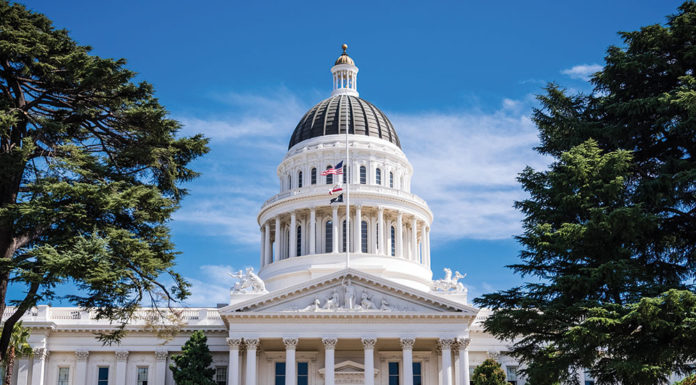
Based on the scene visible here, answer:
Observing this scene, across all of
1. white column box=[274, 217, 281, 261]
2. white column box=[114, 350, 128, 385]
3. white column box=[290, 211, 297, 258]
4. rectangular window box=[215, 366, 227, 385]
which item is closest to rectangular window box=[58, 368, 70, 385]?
white column box=[114, 350, 128, 385]

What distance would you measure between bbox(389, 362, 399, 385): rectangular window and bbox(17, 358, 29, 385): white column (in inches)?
989

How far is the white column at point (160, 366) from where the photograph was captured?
58.5 metres

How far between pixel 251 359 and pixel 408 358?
9998 mm

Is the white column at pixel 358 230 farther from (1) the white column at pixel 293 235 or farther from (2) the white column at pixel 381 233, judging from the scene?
(1) the white column at pixel 293 235

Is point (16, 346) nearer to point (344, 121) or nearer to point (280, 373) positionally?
point (280, 373)

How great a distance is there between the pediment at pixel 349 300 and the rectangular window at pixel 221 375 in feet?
27.9

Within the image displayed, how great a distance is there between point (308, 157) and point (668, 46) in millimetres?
45708

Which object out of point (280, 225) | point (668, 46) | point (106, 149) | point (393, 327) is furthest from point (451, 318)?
point (106, 149)

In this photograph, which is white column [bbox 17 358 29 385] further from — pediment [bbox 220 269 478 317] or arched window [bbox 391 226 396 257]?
arched window [bbox 391 226 396 257]

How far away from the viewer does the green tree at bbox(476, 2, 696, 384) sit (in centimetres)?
2608

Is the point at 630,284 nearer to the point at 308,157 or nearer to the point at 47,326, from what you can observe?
the point at 47,326

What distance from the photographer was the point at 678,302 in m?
24.5

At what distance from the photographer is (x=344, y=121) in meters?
74.1

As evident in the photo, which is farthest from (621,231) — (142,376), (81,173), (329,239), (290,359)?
(329,239)
